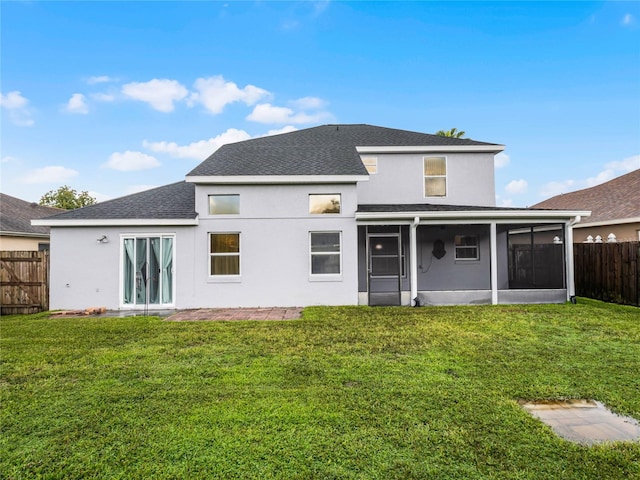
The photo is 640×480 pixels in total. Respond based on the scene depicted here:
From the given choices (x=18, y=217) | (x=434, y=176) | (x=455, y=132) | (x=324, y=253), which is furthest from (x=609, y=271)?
(x=18, y=217)

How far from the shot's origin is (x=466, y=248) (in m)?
13.0

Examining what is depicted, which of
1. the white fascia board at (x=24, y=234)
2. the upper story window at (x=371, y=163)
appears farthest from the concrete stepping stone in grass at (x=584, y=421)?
the white fascia board at (x=24, y=234)

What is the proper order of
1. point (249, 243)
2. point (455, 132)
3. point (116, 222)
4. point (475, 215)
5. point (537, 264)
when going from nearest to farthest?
point (116, 222) → point (475, 215) → point (249, 243) → point (537, 264) → point (455, 132)

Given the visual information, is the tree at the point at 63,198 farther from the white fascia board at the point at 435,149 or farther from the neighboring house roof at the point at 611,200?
the neighboring house roof at the point at 611,200

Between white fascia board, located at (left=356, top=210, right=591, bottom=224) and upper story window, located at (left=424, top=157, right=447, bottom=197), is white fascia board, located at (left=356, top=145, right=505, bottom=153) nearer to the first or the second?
upper story window, located at (left=424, top=157, right=447, bottom=197)

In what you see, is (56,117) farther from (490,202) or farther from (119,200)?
(490,202)

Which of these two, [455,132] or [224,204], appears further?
[455,132]

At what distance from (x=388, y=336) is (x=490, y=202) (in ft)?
28.7

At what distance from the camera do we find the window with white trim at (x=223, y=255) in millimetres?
10492

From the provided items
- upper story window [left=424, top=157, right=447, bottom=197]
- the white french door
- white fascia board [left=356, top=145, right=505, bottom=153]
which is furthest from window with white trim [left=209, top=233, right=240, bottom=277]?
upper story window [left=424, top=157, right=447, bottom=197]

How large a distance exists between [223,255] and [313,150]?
5322 mm

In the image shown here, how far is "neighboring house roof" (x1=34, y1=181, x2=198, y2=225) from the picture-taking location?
10211 mm

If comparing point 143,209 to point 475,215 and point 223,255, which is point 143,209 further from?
point 475,215

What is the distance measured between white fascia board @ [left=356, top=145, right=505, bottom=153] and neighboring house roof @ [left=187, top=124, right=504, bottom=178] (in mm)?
38
